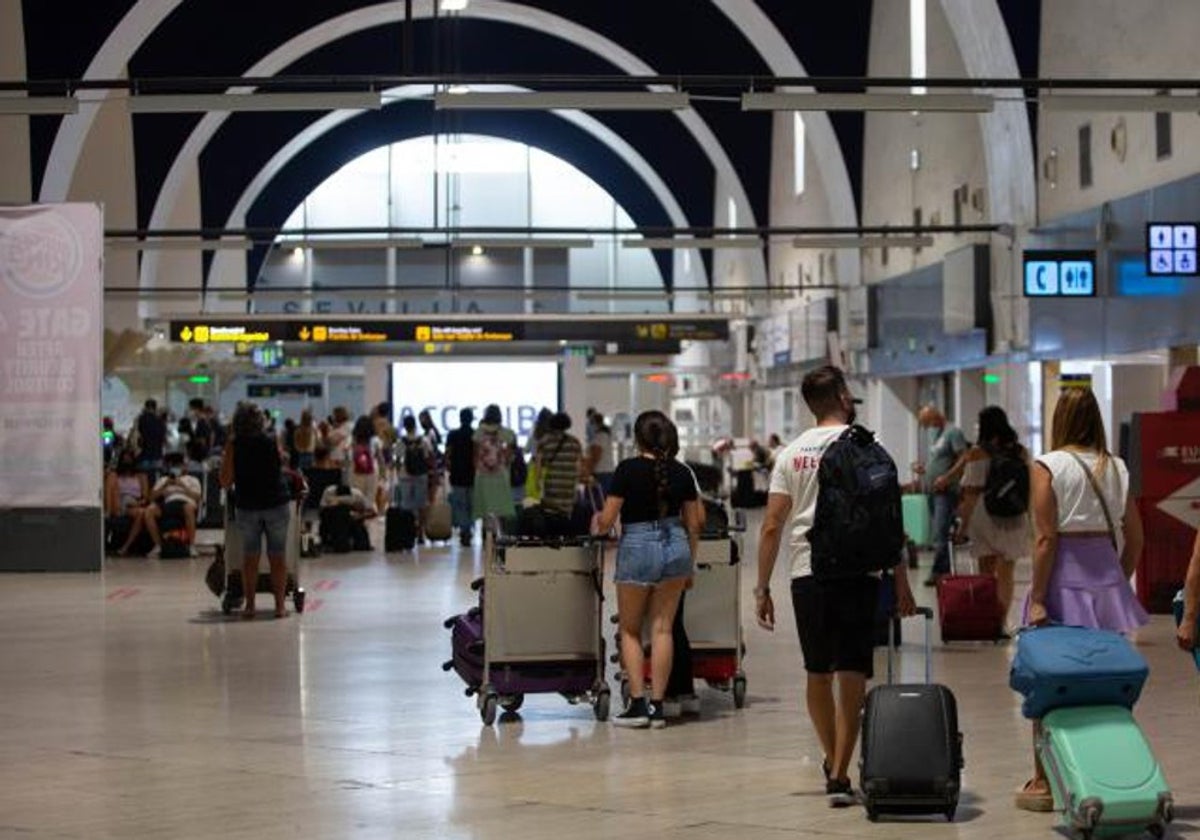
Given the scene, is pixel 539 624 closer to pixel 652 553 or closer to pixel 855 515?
pixel 652 553

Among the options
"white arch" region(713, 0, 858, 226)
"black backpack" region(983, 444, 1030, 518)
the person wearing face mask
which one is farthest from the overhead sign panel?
"black backpack" region(983, 444, 1030, 518)

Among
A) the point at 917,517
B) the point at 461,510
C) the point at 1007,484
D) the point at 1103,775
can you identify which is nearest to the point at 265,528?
the point at 1007,484

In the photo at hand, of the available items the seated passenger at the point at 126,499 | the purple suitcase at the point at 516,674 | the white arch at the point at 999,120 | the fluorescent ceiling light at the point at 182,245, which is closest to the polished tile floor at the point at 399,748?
the purple suitcase at the point at 516,674

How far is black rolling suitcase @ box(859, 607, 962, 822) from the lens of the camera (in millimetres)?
7516

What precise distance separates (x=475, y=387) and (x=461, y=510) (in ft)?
69.8

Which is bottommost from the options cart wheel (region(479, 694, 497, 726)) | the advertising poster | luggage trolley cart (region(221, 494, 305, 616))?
cart wheel (region(479, 694, 497, 726))

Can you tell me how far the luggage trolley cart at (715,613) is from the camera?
10953 millimetres

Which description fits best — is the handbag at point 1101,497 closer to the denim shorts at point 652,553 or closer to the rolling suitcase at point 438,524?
the denim shorts at point 652,553

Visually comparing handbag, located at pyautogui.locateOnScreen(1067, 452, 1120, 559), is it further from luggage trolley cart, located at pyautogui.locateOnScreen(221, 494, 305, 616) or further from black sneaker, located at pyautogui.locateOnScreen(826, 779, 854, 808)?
luggage trolley cart, located at pyautogui.locateOnScreen(221, 494, 305, 616)

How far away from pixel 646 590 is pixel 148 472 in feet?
59.4

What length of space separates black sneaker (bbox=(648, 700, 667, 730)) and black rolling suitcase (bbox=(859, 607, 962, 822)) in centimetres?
256

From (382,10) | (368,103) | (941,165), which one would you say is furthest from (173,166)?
(368,103)

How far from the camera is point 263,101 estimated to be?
59.5 ft

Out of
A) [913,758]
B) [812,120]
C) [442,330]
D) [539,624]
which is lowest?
[913,758]
